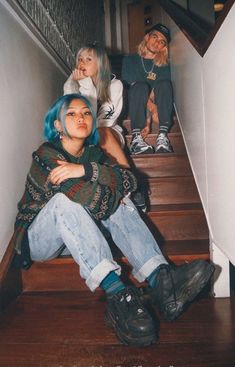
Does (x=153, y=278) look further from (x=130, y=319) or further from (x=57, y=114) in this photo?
(x=57, y=114)

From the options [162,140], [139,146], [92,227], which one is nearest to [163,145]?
[162,140]

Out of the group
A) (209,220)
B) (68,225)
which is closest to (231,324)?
(209,220)

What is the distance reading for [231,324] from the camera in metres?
1.07

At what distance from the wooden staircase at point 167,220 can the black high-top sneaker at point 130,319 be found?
0.31 m

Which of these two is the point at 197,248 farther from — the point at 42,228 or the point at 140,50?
the point at 140,50

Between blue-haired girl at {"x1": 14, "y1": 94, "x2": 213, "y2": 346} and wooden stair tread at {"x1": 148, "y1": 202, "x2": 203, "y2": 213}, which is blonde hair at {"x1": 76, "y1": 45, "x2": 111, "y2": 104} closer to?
blue-haired girl at {"x1": 14, "y1": 94, "x2": 213, "y2": 346}

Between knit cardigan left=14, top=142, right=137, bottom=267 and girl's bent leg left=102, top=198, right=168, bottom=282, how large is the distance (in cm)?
5

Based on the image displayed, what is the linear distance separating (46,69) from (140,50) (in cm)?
100

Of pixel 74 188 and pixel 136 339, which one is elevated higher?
pixel 74 188

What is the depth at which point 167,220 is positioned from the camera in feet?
5.40

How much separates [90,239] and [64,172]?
31 centimetres

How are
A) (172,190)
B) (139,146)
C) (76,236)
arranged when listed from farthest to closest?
1. (139,146)
2. (172,190)
3. (76,236)

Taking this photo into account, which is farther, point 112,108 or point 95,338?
point 112,108

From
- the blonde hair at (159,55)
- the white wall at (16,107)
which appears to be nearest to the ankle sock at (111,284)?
the white wall at (16,107)
